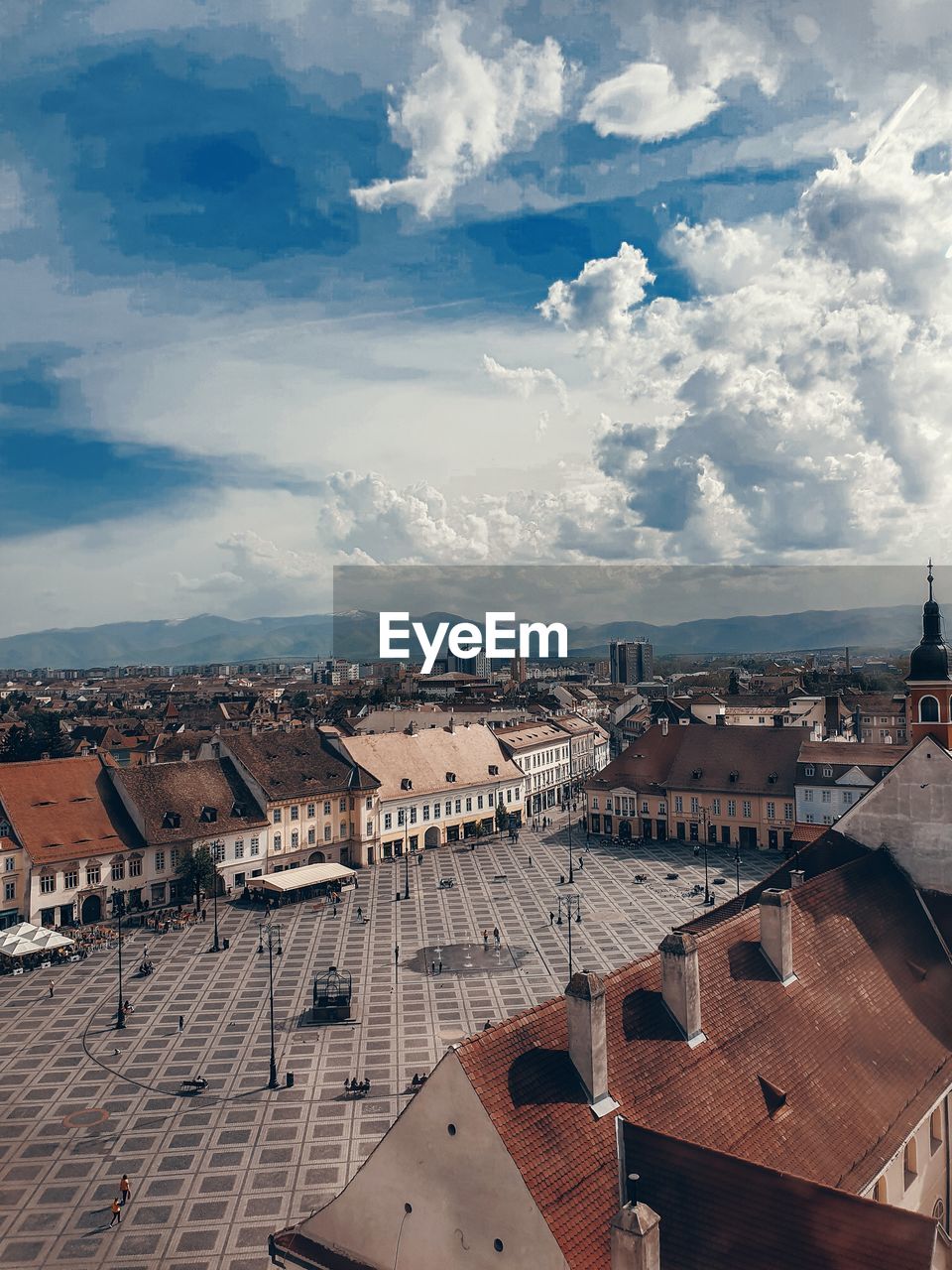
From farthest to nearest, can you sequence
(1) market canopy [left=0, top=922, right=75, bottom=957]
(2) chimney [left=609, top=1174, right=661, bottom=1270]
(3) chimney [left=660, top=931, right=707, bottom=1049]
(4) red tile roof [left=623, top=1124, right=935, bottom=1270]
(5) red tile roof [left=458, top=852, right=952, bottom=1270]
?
(1) market canopy [left=0, top=922, right=75, bottom=957] < (3) chimney [left=660, top=931, right=707, bottom=1049] < (5) red tile roof [left=458, top=852, right=952, bottom=1270] < (4) red tile roof [left=623, top=1124, right=935, bottom=1270] < (2) chimney [left=609, top=1174, right=661, bottom=1270]

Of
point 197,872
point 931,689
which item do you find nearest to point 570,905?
point 197,872

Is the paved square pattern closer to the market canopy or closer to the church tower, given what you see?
the market canopy

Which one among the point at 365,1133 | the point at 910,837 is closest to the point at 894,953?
the point at 910,837

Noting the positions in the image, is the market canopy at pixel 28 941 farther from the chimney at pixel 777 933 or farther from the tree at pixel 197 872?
the chimney at pixel 777 933

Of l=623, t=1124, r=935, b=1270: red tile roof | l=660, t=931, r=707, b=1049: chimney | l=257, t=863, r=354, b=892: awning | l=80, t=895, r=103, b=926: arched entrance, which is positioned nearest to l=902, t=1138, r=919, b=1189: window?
l=660, t=931, r=707, b=1049: chimney

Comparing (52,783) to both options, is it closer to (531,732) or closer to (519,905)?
(519,905)

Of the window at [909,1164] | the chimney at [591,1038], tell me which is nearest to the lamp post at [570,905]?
the window at [909,1164]
